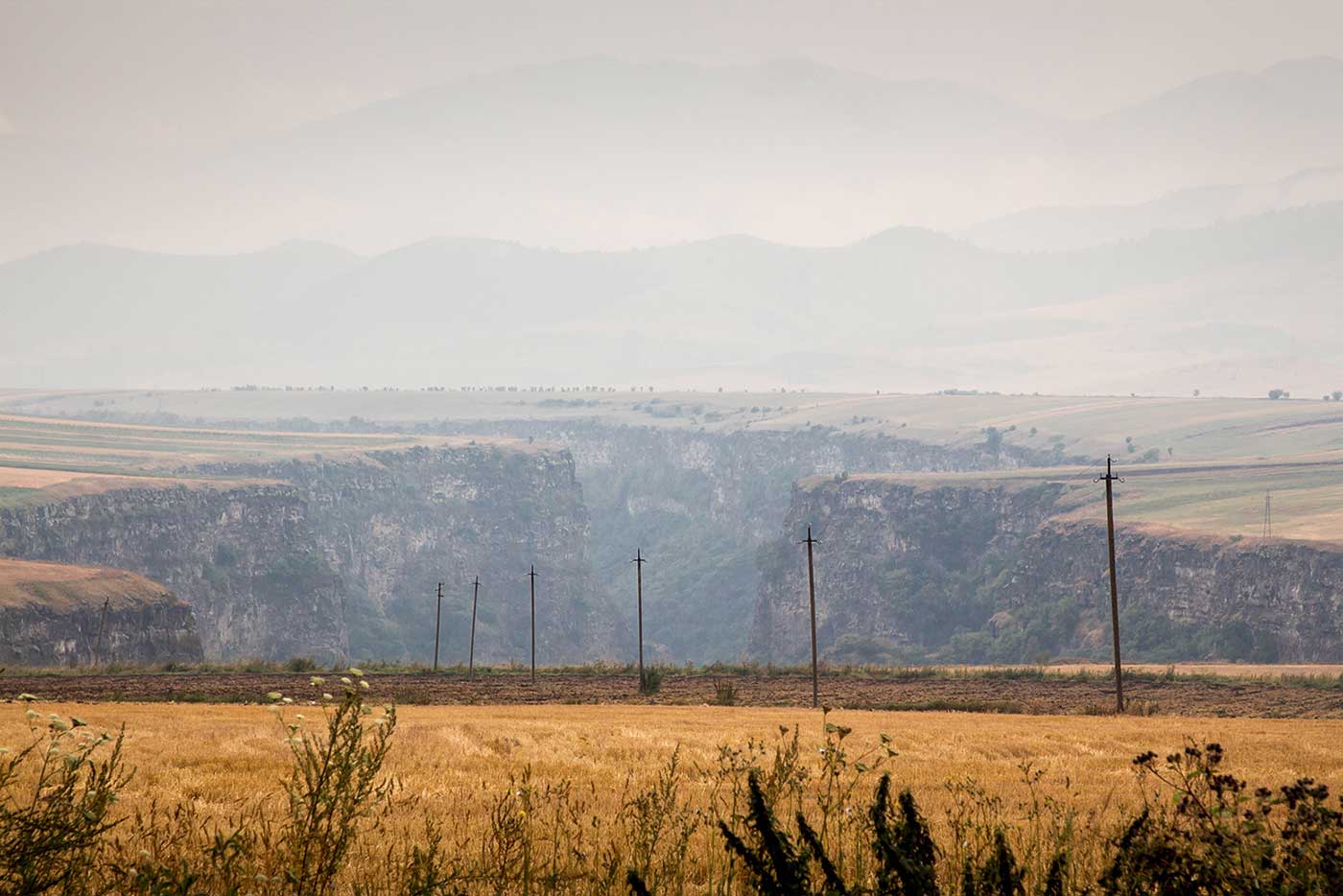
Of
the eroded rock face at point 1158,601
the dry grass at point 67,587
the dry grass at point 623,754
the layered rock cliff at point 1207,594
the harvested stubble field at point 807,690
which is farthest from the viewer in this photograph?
the eroded rock face at point 1158,601

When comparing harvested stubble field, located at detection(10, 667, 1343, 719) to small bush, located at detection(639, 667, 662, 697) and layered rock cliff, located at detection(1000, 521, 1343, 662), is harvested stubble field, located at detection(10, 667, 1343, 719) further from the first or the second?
layered rock cliff, located at detection(1000, 521, 1343, 662)

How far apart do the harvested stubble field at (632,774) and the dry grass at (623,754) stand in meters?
0.07

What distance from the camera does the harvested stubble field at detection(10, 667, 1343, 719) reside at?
64500 millimetres

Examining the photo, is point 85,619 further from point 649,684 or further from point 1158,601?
point 1158,601

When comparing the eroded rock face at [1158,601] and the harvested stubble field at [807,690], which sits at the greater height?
the harvested stubble field at [807,690]

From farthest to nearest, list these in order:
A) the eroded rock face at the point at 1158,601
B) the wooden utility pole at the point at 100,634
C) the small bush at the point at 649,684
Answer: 1. the eroded rock face at the point at 1158,601
2. the wooden utility pole at the point at 100,634
3. the small bush at the point at 649,684

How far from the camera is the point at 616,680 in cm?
9444

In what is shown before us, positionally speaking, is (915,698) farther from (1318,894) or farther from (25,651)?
(25,651)

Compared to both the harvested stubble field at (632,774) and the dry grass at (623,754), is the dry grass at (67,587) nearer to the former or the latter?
the dry grass at (623,754)

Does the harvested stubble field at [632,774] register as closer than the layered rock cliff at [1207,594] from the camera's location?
Yes

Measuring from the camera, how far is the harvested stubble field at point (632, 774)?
12.6 meters

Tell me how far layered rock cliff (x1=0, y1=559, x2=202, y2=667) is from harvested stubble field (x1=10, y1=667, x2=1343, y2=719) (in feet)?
115

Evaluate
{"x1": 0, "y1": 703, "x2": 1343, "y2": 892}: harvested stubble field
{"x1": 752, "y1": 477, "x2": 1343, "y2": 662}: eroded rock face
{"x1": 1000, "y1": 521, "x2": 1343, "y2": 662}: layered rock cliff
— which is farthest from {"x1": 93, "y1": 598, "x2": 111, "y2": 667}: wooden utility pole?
{"x1": 1000, "y1": 521, "x2": 1343, "y2": 662}: layered rock cliff

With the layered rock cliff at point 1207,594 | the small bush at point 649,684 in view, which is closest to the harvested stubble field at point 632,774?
the small bush at point 649,684
